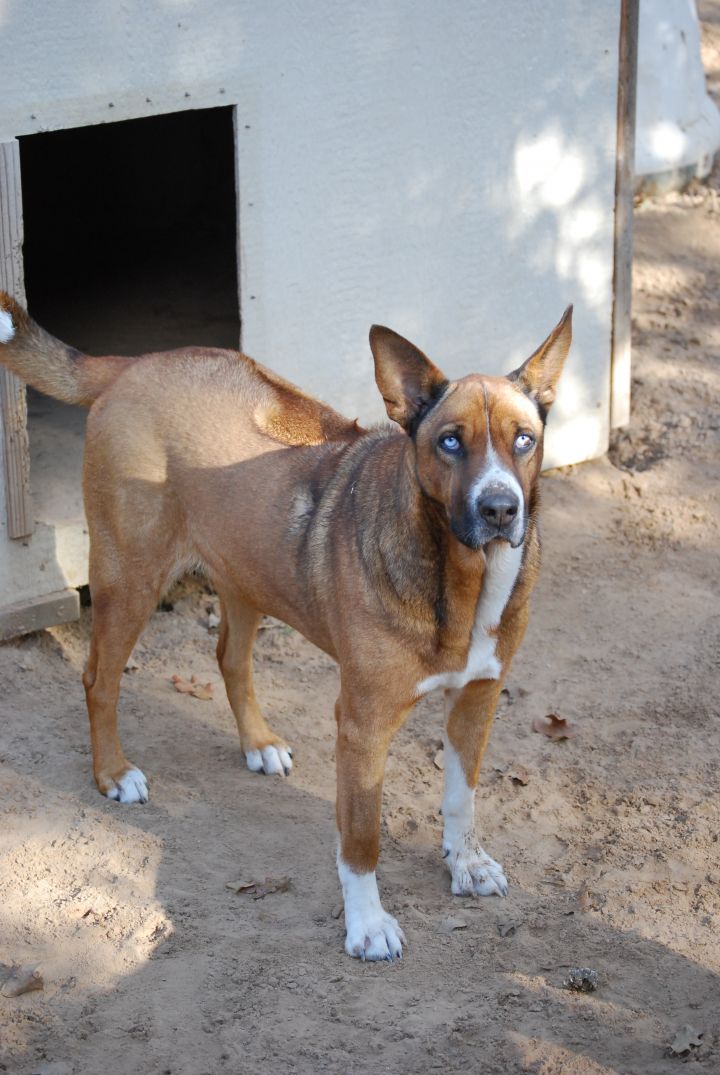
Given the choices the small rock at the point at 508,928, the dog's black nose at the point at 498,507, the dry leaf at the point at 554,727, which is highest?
the dog's black nose at the point at 498,507

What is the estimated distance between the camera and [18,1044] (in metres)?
→ 4.31

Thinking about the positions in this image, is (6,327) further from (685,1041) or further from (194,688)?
(685,1041)

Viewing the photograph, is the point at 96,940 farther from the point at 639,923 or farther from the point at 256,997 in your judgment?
the point at 639,923

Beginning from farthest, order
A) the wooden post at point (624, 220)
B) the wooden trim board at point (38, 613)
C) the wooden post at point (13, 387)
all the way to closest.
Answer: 1. the wooden post at point (624, 220)
2. the wooden trim board at point (38, 613)
3. the wooden post at point (13, 387)

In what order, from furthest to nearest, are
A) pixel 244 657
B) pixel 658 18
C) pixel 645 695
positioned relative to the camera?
pixel 658 18
pixel 645 695
pixel 244 657

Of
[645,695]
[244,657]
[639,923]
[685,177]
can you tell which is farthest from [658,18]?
[639,923]

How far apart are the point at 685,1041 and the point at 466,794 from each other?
1171mm

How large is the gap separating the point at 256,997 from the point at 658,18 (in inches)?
320

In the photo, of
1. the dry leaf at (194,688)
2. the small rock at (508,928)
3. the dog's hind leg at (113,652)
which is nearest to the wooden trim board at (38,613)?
the dry leaf at (194,688)

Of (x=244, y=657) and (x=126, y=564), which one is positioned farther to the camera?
(x=244, y=657)

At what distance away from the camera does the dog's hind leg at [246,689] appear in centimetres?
575

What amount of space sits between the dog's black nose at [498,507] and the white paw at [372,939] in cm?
160

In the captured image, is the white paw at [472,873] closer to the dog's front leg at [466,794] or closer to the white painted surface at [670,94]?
the dog's front leg at [466,794]

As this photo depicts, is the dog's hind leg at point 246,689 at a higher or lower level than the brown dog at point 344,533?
lower
